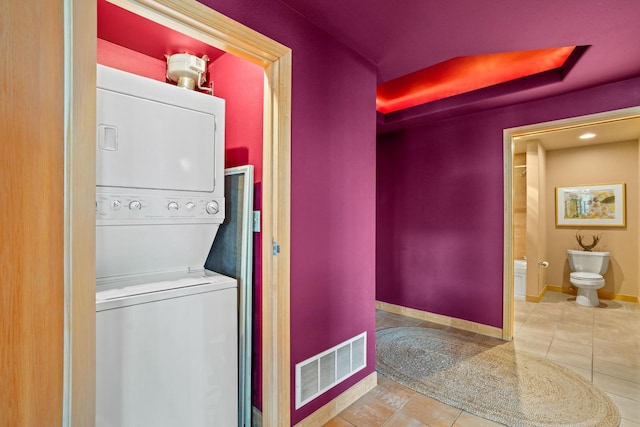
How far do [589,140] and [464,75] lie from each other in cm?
287

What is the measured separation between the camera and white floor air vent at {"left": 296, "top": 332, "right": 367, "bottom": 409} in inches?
69.7

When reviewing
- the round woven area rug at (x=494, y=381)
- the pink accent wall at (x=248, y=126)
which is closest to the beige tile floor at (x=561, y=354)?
the round woven area rug at (x=494, y=381)

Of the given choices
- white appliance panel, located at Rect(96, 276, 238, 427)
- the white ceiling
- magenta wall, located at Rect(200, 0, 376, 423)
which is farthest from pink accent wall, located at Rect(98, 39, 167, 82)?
the white ceiling

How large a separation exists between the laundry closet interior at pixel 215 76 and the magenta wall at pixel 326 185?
23 cm

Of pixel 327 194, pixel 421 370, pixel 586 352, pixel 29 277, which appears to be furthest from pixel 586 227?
pixel 29 277

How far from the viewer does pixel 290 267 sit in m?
1.69

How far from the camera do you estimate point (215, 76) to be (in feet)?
7.26

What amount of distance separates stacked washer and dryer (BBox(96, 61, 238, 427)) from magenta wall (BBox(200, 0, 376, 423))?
0.42 meters

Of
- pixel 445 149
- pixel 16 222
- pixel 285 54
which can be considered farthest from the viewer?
pixel 445 149

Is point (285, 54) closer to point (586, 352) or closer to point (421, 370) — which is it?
point (421, 370)

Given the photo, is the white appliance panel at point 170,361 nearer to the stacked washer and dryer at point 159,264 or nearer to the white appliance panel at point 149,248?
the stacked washer and dryer at point 159,264

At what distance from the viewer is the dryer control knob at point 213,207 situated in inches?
65.1

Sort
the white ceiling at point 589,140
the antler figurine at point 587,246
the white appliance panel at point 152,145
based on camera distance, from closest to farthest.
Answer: the white appliance panel at point 152,145 < the white ceiling at point 589,140 < the antler figurine at point 587,246

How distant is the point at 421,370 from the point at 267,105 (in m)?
2.29
